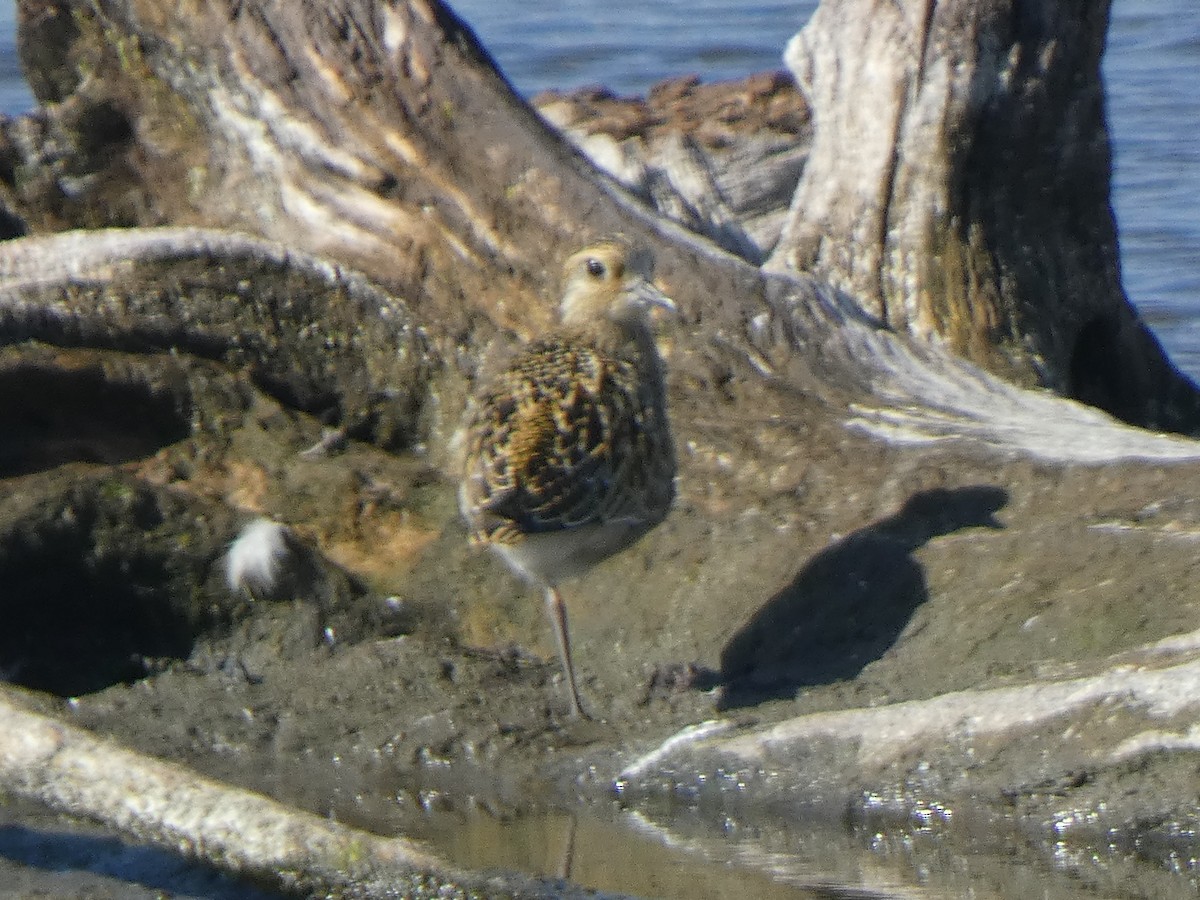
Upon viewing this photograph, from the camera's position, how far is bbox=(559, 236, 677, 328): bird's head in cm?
587

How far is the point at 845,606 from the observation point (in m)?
5.27

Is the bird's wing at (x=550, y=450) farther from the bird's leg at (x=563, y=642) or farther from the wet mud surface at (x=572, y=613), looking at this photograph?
the wet mud surface at (x=572, y=613)

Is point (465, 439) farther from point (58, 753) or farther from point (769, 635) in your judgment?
point (58, 753)

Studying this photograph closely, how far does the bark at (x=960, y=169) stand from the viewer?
267 inches

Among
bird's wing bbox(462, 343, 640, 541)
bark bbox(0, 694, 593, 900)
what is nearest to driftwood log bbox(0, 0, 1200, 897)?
bird's wing bbox(462, 343, 640, 541)

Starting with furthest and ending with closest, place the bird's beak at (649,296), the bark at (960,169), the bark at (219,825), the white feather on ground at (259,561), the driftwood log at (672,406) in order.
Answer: the bark at (960,169) < the bird's beak at (649,296) < the white feather on ground at (259,561) < the driftwood log at (672,406) < the bark at (219,825)

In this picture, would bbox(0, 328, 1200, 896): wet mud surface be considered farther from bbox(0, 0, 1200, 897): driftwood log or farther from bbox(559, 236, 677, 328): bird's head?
bbox(559, 236, 677, 328): bird's head

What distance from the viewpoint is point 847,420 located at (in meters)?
5.89

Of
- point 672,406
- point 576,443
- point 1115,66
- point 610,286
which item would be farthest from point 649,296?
point 1115,66

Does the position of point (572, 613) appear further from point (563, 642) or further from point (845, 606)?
point (845, 606)

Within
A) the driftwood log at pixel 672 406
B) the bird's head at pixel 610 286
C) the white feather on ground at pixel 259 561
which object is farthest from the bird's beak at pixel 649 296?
the white feather on ground at pixel 259 561

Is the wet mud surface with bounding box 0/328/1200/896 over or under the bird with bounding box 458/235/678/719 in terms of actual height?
under

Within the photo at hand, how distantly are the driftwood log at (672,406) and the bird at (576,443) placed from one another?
0.23 m

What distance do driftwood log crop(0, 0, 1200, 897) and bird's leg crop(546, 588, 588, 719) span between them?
0.26 feet
